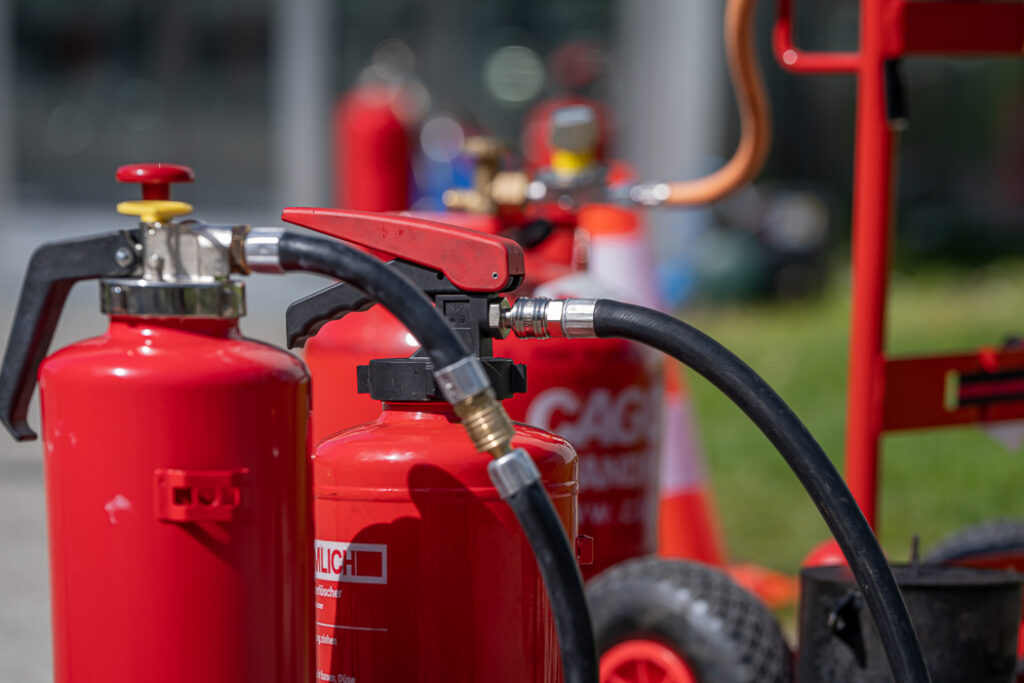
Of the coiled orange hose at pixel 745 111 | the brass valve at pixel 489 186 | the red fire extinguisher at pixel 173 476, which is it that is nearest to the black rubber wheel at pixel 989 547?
the coiled orange hose at pixel 745 111

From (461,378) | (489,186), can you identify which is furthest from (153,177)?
(489,186)

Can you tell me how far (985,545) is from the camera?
218 centimetres

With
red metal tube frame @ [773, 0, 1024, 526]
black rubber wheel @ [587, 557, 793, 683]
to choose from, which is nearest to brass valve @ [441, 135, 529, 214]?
red metal tube frame @ [773, 0, 1024, 526]

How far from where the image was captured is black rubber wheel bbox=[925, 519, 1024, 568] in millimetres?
2133

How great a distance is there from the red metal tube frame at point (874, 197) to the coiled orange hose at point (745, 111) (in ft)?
0.46

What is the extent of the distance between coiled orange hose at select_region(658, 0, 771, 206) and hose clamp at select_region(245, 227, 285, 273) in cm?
100

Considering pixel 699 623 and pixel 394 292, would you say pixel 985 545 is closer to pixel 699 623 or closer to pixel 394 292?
pixel 699 623

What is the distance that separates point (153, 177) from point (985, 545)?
1.57 m

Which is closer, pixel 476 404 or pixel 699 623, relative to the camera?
pixel 476 404

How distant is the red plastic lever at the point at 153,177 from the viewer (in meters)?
1.16

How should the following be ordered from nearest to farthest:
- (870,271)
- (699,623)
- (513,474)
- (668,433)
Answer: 1. (513,474)
2. (699,623)
3. (870,271)
4. (668,433)

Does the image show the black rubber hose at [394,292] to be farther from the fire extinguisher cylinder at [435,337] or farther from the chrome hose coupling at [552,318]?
the chrome hose coupling at [552,318]

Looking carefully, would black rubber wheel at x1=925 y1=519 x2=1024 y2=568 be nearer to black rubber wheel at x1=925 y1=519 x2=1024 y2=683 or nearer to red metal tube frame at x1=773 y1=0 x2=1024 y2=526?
black rubber wheel at x1=925 y1=519 x2=1024 y2=683

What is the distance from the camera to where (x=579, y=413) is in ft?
6.38
